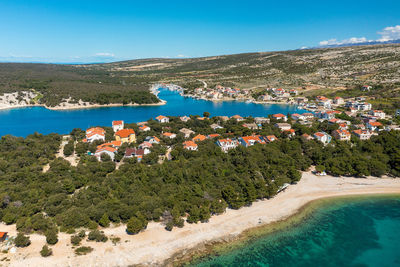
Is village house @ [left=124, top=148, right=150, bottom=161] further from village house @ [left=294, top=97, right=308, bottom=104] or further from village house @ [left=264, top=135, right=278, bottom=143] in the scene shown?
village house @ [left=294, top=97, right=308, bottom=104]

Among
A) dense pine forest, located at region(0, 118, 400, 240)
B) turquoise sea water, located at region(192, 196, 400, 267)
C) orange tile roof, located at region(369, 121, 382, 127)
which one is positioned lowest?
turquoise sea water, located at region(192, 196, 400, 267)

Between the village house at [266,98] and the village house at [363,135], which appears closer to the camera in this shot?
the village house at [363,135]

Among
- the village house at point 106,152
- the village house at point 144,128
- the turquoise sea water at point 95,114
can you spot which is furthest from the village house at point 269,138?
the turquoise sea water at point 95,114

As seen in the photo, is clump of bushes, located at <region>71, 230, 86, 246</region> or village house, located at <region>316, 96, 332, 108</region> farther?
village house, located at <region>316, 96, 332, 108</region>

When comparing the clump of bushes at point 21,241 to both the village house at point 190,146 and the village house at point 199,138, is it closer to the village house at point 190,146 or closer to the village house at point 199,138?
the village house at point 190,146

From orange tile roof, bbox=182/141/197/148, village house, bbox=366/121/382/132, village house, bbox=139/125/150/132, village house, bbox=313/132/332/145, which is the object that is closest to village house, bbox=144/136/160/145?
village house, bbox=139/125/150/132

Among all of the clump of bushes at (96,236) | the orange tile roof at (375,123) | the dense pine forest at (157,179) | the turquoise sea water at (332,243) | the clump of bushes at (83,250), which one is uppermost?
the orange tile roof at (375,123)

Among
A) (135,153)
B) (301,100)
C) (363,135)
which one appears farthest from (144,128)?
(301,100)
